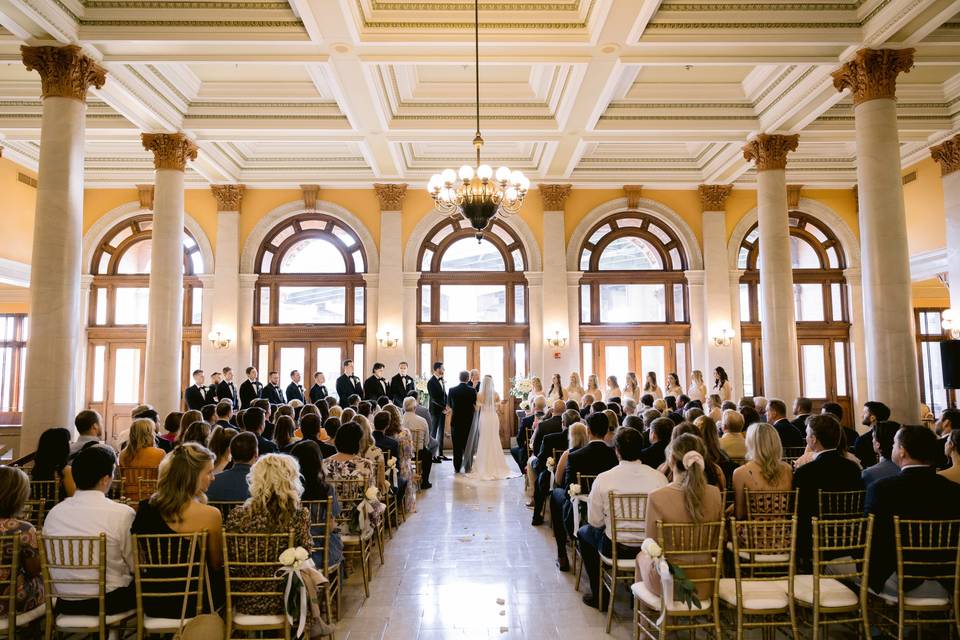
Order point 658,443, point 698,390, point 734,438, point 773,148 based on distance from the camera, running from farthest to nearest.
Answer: point 698,390 → point 773,148 → point 734,438 → point 658,443

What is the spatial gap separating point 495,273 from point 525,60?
686 centimetres

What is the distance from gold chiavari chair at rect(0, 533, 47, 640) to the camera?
3.23m

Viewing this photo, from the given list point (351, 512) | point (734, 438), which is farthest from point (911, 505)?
point (351, 512)

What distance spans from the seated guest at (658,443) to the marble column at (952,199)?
28.7ft

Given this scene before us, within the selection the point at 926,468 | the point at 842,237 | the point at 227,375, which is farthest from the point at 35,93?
the point at 842,237

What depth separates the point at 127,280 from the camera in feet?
49.1

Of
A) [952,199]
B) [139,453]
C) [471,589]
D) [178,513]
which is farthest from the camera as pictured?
[952,199]

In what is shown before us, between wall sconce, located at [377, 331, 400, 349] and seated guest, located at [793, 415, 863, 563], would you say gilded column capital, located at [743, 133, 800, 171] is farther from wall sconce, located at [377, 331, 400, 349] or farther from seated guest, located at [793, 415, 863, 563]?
wall sconce, located at [377, 331, 400, 349]

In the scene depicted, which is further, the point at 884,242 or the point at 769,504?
the point at 884,242

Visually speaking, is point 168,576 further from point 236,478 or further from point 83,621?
point 236,478

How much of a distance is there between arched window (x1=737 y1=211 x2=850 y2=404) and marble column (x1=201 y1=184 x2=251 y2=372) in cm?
1216

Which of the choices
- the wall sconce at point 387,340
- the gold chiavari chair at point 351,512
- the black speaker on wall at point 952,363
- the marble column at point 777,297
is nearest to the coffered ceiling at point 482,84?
the marble column at point 777,297

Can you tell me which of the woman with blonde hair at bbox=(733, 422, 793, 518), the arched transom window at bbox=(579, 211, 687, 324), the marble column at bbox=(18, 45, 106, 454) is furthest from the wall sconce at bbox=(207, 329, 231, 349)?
the woman with blonde hair at bbox=(733, 422, 793, 518)

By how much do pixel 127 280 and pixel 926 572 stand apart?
16.1 m
